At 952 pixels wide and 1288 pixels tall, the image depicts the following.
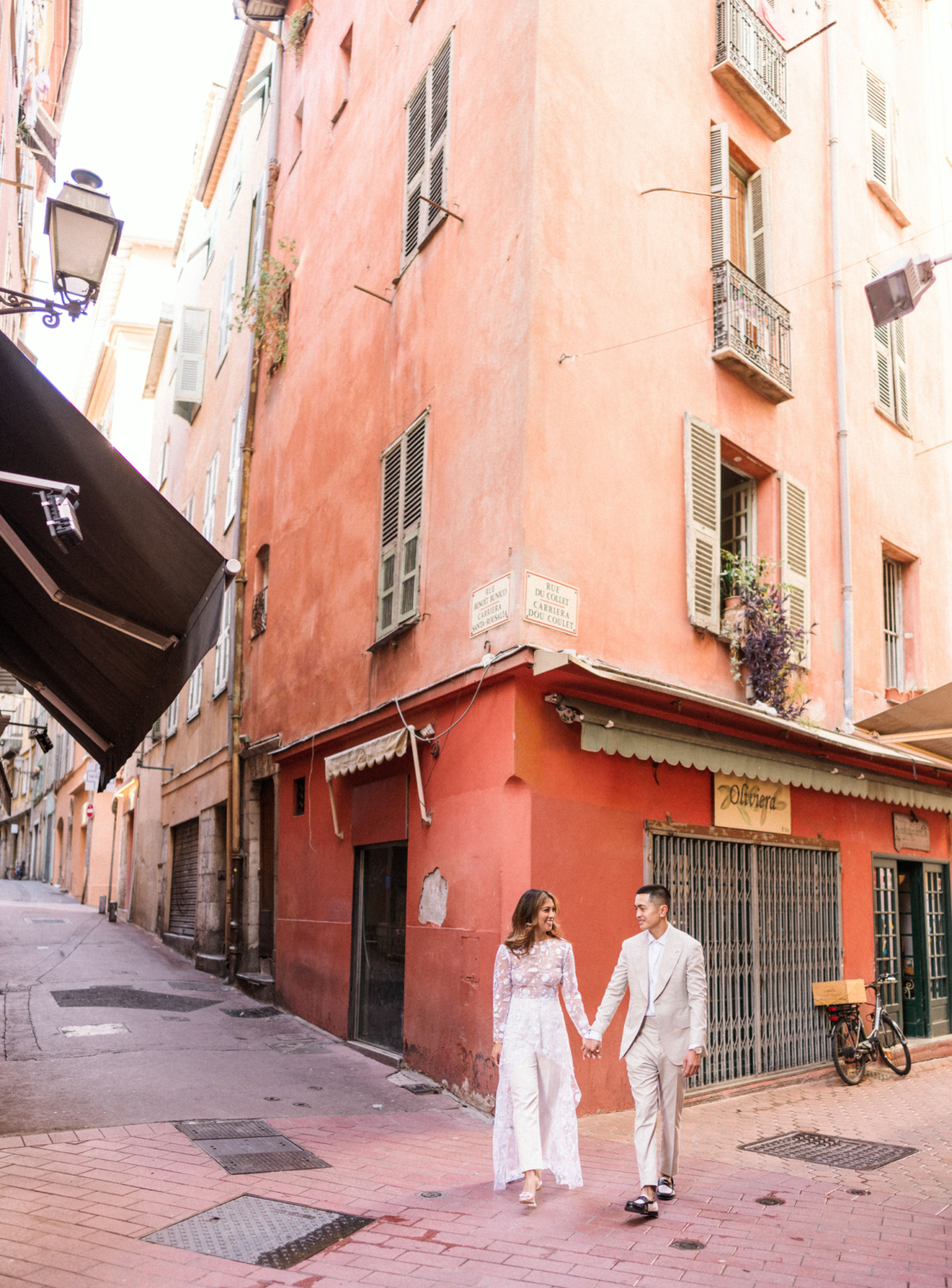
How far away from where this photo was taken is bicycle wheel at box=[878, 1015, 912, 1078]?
10.7 metres

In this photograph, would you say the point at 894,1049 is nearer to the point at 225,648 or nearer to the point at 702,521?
the point at 702,521

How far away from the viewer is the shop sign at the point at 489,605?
332 inches

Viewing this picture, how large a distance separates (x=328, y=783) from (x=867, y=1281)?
7.44m

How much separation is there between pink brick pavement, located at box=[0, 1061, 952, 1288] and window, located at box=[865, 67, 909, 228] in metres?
11.7

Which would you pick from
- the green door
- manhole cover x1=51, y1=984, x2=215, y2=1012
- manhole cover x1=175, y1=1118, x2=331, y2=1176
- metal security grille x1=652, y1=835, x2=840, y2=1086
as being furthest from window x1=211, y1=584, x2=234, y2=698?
the green door

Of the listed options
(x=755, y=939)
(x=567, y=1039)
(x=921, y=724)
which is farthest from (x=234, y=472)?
(x=567, y=1039)

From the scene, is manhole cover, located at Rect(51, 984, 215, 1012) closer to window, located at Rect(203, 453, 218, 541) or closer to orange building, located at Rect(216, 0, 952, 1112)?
orange building, located at Rect(216, 0, 952, 1112)

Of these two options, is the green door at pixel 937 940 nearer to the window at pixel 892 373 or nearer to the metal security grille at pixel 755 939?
the metal security grille at pixel 755 939

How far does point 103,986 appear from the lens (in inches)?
526

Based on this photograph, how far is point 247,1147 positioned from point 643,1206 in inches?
100

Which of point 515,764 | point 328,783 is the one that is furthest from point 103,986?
point 515,764

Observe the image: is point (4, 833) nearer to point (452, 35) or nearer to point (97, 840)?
point (97, 840)

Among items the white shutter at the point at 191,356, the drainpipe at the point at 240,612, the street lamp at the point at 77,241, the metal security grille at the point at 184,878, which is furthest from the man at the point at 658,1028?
the white shutter at the point at 191,356

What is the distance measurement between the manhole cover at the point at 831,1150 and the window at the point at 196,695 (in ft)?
43.2
